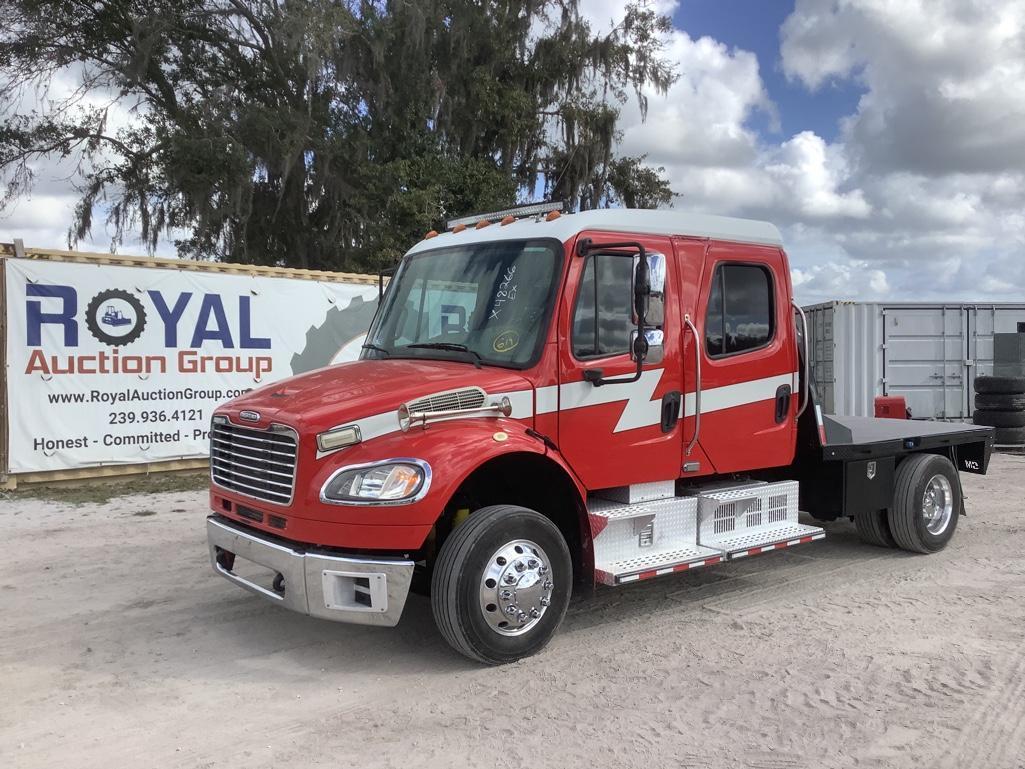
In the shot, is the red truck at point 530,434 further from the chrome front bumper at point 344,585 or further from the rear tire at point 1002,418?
the rear tire at point 1002,418

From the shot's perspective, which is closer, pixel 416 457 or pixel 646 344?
pixel 416 457

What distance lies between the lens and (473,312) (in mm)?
5246

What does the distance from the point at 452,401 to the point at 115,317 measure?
804cm

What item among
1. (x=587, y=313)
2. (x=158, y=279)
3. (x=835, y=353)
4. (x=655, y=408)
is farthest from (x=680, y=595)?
(x=835, y=353)

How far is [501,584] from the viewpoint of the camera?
453 cm

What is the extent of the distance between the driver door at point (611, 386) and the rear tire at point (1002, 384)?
1003cm

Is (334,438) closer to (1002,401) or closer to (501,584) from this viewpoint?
(501,584)

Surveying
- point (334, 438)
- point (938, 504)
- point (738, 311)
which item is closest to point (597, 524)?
point (334, 438)

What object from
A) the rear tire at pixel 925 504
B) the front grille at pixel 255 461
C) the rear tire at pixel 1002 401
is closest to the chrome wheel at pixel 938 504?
the rear tire at pixel 925 504

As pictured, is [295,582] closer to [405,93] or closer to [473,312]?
[473,312]

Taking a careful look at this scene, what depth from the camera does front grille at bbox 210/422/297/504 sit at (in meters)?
4.50

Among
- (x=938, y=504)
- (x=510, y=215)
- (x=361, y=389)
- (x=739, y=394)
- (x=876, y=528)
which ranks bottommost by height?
(x=876, y=528)

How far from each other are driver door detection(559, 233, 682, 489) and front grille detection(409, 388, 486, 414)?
0.59 meters

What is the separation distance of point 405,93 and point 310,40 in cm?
348
